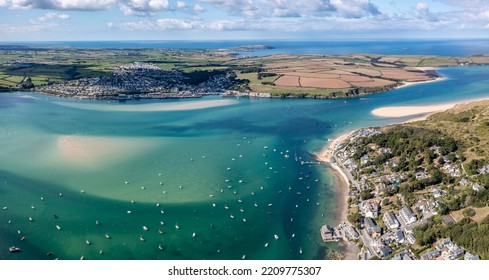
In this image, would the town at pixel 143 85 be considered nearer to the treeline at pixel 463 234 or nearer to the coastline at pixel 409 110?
the coastline at pixel 409 110

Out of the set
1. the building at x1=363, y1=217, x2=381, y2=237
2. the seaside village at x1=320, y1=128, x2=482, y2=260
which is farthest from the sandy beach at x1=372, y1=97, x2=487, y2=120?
the building at x1=363, y1=217, x2=381, y2=237

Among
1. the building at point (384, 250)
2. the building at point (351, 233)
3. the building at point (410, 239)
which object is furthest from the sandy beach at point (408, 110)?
the building at point (384, 250)

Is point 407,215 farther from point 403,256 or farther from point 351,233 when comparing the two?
point 403,256

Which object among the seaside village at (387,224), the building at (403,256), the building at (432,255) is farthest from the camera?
the seaside village at (387,224)

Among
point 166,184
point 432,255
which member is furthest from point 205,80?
point 432,255

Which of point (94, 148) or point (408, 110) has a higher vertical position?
point (408, 110)
